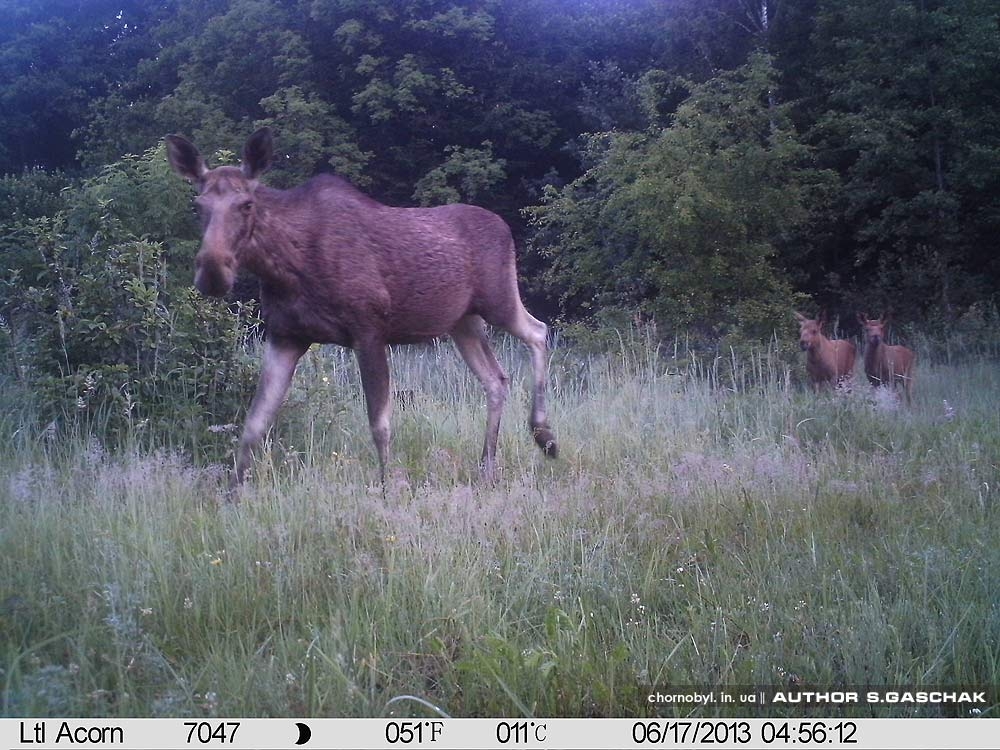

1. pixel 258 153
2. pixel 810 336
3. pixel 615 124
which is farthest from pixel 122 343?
pixel 615 124

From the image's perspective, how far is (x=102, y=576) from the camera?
4168mm

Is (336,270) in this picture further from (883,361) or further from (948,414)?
(883,361)

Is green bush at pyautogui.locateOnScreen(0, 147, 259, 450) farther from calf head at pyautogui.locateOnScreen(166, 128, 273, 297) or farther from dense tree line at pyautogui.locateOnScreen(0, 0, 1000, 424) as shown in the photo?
dense tree line at pyautogui.locateOnScreen(0, 0, 1000, 424)

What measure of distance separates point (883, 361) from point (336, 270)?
9859 mm

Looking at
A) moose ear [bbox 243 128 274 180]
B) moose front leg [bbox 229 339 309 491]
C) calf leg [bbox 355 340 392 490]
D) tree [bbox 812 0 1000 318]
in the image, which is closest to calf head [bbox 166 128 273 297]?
moose ear [bbox 243 128 274 180]

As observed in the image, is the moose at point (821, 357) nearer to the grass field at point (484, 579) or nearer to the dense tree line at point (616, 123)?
the dense tree line at point (616, 123)

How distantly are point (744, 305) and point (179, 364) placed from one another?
38.9ft

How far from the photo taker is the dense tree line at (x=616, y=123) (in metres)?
18.0

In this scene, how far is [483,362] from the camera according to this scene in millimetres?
8141

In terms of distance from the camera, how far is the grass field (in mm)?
3473

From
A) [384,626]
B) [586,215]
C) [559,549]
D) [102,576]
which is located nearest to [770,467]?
[559,549]

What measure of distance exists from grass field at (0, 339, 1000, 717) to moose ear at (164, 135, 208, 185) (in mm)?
1785

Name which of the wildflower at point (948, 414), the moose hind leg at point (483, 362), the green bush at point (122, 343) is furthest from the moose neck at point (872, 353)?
the green bush at point (122, 343)

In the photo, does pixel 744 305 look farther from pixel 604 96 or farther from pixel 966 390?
pixel 604 96
